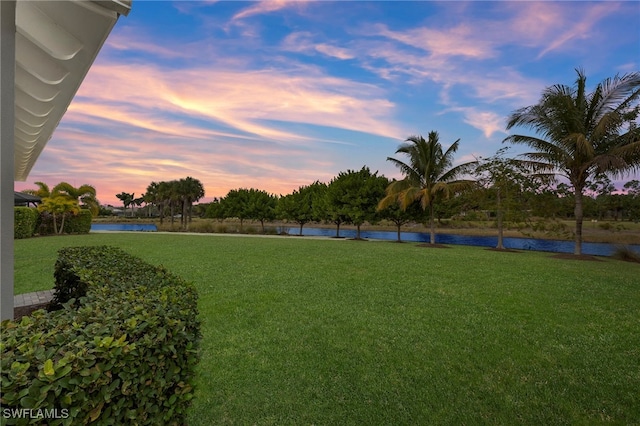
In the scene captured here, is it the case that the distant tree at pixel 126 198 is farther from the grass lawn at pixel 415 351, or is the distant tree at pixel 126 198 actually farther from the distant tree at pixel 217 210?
the grass lawn at pixel 415 351

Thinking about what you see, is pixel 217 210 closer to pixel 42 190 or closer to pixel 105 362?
pixel 42 190

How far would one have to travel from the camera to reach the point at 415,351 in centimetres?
427

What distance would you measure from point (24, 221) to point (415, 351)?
2680 cm

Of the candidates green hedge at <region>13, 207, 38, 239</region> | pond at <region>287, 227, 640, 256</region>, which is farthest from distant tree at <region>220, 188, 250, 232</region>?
green hedge at <region>13, 207, 38, 239</region>

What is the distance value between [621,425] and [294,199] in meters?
32.6

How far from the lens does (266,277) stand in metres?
8.78

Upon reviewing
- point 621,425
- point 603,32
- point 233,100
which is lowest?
point 621,425

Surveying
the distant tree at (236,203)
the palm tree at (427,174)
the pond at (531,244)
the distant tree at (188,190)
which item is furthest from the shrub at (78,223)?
the distant tree at (188,190)

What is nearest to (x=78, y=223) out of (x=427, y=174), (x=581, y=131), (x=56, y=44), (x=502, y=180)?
(x=427, y=174)

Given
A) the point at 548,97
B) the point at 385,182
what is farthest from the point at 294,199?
the point at 548,97

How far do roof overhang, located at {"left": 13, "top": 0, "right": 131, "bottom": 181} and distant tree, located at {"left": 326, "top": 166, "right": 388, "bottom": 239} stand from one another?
888 inches

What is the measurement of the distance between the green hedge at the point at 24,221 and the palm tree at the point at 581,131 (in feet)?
99.6

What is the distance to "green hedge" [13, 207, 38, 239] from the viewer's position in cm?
2004

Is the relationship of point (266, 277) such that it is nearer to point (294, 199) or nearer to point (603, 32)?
point (603, 32)
